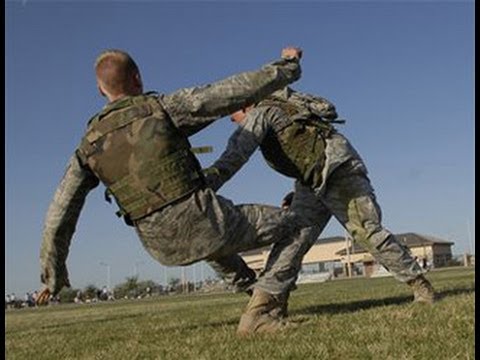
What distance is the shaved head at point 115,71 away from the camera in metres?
4.89

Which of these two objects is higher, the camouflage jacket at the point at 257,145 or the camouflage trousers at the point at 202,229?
the camouflage jacket at the point at 257,145

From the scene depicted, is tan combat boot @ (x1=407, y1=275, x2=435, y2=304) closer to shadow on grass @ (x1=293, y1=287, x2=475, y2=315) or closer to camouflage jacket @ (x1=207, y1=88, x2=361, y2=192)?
shadow on grass @ (x1=293, y1=287, x2=475, y2=315)

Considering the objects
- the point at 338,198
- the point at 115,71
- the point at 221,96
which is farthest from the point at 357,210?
the point at 115,71

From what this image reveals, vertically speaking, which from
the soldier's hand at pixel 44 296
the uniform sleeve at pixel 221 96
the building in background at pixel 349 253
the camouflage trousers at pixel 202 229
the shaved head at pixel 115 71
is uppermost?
the shaved head at pixel 115 71

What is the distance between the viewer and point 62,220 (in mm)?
5027

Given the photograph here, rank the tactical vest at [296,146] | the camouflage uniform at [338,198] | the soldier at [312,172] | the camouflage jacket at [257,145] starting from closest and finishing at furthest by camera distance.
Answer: the camouflage jacket at [257,145] → the soldier at [312,172] → the camouflage uniform at [338,198] → the tactical vest at [296,146]

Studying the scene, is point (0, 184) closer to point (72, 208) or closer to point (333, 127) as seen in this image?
point (72, 208)

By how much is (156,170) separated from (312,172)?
207 centimetres

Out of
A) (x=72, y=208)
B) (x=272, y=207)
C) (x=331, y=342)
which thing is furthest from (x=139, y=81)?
(x=331, y=342)

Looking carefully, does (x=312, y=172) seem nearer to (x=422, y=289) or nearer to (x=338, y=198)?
(x=338, y=198)

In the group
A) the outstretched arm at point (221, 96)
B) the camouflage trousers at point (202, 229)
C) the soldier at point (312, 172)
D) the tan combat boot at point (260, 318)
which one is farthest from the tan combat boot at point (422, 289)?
the outstretched arm at point (221, 96)

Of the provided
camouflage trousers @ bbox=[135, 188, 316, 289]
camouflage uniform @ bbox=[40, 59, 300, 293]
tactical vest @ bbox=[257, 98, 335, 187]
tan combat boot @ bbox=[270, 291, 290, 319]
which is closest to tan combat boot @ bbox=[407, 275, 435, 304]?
tactical vest @ bbox=[257, 98, 335, 187]

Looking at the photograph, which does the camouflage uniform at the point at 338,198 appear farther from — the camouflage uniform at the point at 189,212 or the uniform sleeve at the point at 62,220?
the uniform sleeve at the point at 62,220

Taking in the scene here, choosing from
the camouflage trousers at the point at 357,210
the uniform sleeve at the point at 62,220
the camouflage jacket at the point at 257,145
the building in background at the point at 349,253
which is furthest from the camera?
the building in background at the point at 349,253
